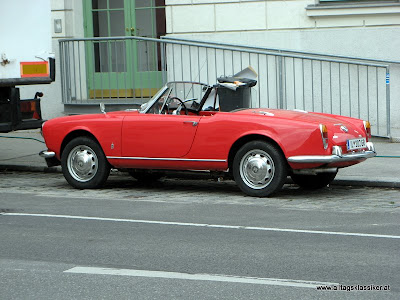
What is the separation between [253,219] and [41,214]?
2.22 m

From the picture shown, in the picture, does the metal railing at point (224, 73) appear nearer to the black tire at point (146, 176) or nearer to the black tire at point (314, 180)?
the black tire at point (314, 180)

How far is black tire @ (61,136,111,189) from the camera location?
11.0 metres

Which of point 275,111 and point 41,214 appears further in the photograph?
point 275,111

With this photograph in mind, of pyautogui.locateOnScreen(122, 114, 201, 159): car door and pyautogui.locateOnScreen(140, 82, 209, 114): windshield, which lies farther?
pyautogui.locateOnScreen(140, 82, 209, 114): windshield

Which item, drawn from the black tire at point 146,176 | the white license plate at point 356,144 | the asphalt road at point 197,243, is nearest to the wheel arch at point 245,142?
the asphalt road at point 197,243

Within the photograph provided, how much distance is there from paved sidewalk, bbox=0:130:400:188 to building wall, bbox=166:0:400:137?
75.8 inches

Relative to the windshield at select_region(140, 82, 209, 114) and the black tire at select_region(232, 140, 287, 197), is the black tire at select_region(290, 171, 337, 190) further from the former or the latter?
the windshield at select_region(140, 82, 209, 114)

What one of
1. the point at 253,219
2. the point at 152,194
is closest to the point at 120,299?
the point at 253,219

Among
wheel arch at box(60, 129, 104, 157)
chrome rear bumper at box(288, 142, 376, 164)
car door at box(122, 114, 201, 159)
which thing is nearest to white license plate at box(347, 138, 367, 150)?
chrome rear bumper at box(288, 142, 376, 164)

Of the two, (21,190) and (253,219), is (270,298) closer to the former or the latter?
(253,219)

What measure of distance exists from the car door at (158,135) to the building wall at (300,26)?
6039mm

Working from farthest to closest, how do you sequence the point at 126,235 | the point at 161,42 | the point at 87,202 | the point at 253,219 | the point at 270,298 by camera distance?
the point at 161,42, the point at 87,202, the point at 253,219, the point at 126,235, the point at 270,298

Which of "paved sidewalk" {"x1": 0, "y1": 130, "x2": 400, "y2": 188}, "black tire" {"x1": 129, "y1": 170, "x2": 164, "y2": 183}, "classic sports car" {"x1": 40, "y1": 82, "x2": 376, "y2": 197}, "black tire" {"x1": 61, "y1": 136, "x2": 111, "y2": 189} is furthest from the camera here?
"black tire" {"x1": 129, "y1": 170, "x2": 164, "y2": 183}

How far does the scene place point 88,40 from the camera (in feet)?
55.5
